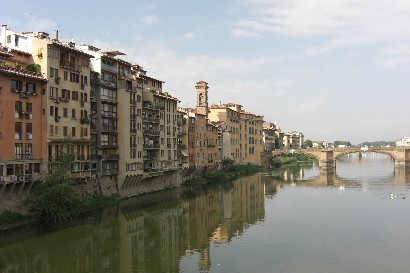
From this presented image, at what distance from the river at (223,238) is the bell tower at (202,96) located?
1374 inches

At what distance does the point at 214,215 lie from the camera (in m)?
47.7

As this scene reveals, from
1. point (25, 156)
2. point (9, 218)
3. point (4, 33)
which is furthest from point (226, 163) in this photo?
point (9, 218)

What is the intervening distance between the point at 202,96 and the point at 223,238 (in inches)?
2276

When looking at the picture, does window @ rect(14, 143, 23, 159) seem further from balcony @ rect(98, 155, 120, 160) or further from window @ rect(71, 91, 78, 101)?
balcony @ rect(98, 155, 120, 160)

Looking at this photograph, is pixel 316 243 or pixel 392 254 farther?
pixel 316 243

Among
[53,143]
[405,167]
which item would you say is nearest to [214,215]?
[53,143]

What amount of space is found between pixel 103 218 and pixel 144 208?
7.41m

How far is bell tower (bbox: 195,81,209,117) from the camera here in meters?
91.0

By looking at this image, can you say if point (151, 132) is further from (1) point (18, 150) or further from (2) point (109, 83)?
(1) point (18, 150)

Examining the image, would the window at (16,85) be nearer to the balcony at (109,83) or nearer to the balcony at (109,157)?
the balcony at (109,83)

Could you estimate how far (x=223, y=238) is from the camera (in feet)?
120

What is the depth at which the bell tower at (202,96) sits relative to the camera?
299ft

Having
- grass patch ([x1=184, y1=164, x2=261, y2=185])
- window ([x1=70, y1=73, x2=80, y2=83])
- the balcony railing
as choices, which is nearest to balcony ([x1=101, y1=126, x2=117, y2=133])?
the balcony railing

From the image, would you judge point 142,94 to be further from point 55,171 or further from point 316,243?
point 316,243
